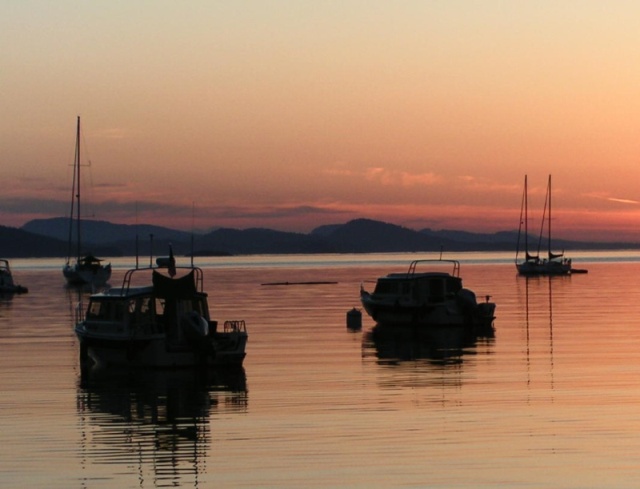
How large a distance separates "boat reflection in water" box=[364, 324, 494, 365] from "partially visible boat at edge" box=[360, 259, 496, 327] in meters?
0.45

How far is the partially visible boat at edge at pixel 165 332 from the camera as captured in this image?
4359cm

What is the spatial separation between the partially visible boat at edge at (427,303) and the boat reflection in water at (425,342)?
1.46 ft

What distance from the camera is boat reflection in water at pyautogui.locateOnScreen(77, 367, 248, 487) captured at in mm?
25922

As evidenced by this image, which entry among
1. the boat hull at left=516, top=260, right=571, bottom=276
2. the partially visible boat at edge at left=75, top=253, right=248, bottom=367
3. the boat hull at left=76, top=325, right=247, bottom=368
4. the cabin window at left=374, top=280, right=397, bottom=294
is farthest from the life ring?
the boat hull at left=516, top=260, right=571, bottom=276

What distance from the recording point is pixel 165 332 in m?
44.3

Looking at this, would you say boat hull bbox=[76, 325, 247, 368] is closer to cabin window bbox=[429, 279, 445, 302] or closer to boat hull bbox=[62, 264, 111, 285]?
cabin window bbox=[429, 279, 445, 302]

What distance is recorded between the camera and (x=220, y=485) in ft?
77.7

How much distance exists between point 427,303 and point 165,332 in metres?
26.5

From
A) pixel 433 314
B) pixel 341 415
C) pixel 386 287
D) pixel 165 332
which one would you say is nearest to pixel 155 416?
pixel 341 415

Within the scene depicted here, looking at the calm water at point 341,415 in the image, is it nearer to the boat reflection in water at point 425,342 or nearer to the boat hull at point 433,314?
the boat reflection in water at point 425,342

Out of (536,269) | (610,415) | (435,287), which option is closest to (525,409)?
(610,415)

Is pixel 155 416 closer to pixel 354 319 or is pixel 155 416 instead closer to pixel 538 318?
pixel 354 319

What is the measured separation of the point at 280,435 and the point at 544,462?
21.9 ft

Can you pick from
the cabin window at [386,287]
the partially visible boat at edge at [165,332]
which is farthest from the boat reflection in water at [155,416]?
the cabin window at [386,287]
